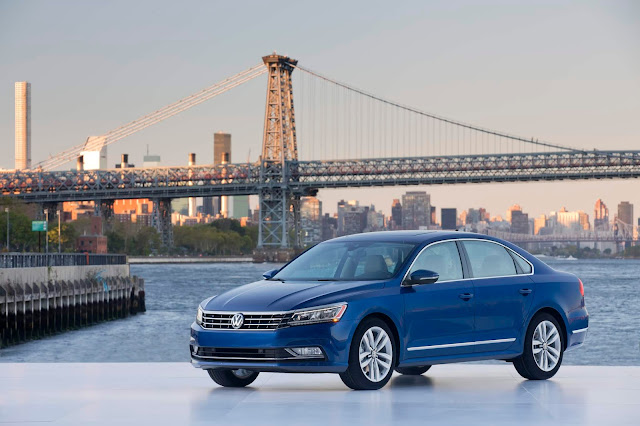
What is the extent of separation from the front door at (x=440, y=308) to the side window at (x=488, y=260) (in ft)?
0.64

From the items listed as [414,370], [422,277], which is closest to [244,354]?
[422,277]

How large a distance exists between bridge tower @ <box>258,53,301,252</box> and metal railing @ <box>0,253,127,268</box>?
9069 centimetres

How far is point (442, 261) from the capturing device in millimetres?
12930

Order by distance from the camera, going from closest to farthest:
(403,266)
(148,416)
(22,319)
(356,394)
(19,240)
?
(148,416)
(356,394)
(403,266)
(22,319)
(19,240)

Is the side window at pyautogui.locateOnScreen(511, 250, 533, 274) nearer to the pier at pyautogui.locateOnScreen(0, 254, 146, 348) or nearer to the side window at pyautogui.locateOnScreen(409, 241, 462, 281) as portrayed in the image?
the side window at pyautogui.locateOnScreen(409, 241, 462, 281)

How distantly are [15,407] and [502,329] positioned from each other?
5142 mm

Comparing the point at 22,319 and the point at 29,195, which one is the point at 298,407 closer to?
the point at 22,319

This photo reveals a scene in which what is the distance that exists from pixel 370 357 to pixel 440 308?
1.03 meters

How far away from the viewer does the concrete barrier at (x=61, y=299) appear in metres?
45.0

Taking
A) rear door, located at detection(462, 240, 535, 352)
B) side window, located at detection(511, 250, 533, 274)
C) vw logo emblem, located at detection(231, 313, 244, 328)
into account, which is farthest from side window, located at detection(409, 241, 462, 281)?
vw logo emblem, located at detection(231, 313, 244, 328)

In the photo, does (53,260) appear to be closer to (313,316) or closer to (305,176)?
(313,316)

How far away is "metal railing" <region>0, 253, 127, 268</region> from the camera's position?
5009cm

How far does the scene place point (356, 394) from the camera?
1159cm

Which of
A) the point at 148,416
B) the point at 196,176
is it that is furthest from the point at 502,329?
the point at 196,176
